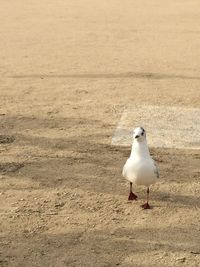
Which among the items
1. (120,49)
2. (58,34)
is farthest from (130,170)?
(58,34)

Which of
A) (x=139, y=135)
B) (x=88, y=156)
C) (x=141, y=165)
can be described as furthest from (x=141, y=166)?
(x=88, y=156)

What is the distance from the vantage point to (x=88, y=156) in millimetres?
6164

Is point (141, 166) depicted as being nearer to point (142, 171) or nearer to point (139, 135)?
point (142, 171)

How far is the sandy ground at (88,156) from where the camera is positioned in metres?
4.38

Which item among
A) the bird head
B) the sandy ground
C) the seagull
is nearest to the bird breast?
the seagull

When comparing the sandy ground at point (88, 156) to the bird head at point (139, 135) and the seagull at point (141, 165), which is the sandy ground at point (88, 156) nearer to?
the seagull at point (141, 165)

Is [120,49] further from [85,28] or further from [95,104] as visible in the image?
[95,104]

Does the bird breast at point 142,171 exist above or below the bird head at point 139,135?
Result: below

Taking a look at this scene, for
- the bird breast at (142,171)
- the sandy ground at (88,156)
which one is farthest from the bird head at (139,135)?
the sandy ground at (88,156)

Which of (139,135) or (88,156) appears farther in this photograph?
(88,156)

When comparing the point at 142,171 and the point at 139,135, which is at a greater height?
the point at 139,135

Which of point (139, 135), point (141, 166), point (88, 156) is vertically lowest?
point (88, 156)

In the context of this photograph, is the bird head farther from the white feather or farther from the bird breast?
the bird breast

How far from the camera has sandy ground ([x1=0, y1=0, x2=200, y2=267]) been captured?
438 cm
